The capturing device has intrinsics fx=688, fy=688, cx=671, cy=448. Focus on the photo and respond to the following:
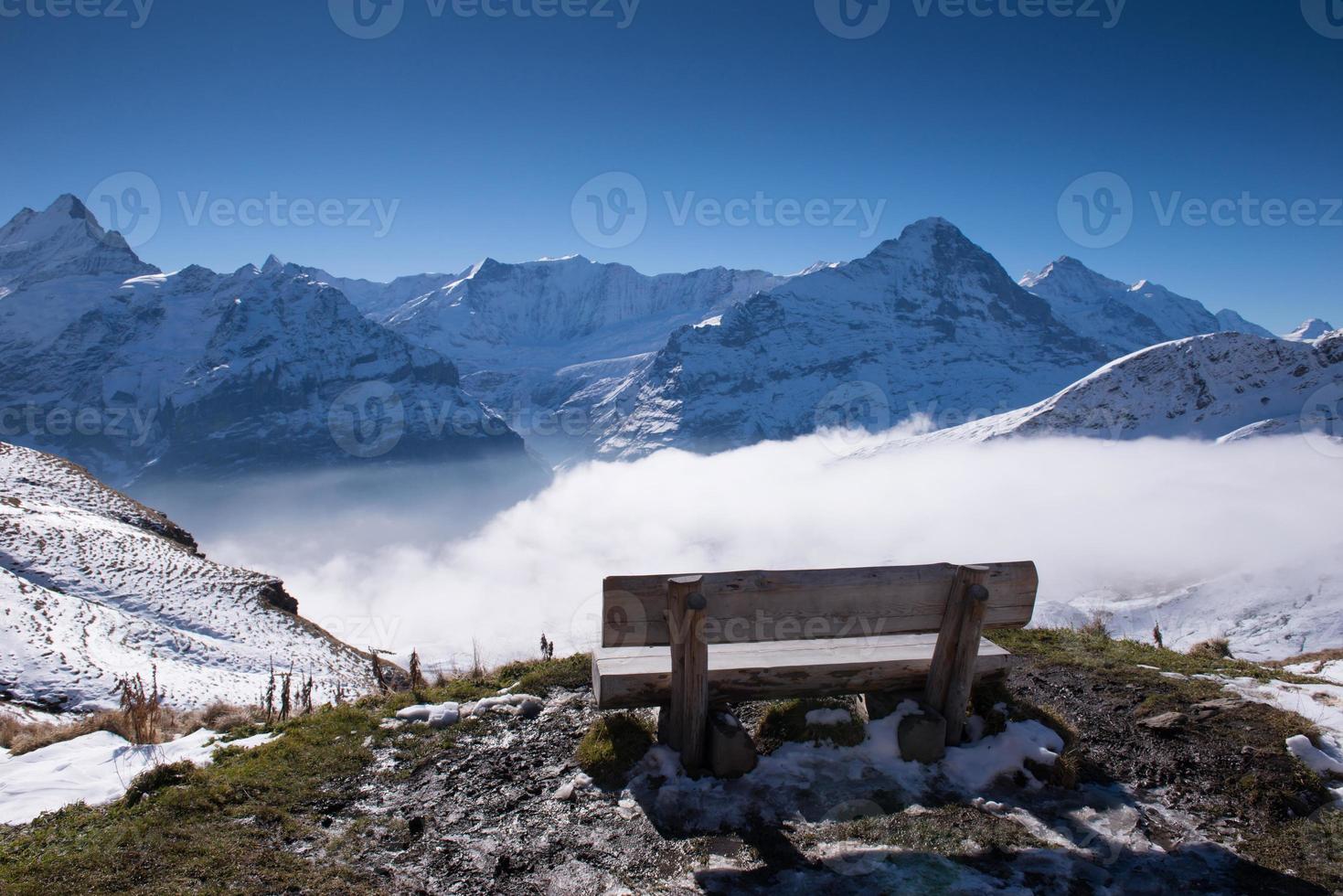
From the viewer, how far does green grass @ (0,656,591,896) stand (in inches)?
183

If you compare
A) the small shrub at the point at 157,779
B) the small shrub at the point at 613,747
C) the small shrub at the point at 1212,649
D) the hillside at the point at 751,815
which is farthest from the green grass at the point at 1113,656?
the small shrub at the point at 157,779

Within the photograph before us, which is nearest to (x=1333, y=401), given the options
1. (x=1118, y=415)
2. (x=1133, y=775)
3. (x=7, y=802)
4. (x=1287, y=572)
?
(x=1118, y=415)

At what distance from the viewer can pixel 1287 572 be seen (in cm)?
6781

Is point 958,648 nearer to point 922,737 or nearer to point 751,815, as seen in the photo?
point 922,737

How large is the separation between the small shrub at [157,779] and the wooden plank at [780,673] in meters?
3.67

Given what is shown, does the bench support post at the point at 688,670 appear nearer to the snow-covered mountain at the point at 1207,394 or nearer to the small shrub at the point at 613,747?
the small shrub at the point at 613,747

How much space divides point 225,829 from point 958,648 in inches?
247

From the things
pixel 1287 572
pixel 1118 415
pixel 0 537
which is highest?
pixel 1118 415

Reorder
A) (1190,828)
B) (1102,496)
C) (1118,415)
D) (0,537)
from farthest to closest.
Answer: (1118,415) → (1102,496) → (0,537) → (1190,828)

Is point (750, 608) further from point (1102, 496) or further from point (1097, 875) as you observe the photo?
point (1102, 496)

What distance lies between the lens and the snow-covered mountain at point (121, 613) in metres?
25.0

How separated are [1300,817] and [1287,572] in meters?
84.1

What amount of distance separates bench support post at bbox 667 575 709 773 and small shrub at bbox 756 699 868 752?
2.66 feet

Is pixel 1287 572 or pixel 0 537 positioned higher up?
pixel 0 537
